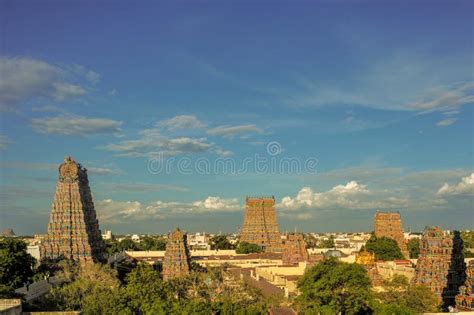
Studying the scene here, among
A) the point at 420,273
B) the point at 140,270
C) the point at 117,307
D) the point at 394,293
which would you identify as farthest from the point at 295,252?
the point at 117,307

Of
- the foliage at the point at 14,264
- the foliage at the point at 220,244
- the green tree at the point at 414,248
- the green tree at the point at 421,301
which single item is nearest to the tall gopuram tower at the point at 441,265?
the green tree at the point at 421,301

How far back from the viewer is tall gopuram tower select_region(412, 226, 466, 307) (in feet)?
174

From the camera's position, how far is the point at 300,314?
4072 centimetres

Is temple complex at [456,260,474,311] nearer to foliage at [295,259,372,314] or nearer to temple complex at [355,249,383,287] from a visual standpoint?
foliage at [295,259,372,314]

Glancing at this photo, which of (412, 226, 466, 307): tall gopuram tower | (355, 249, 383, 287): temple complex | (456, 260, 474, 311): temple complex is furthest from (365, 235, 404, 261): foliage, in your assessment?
(456, 260, 474, 311): temple complex

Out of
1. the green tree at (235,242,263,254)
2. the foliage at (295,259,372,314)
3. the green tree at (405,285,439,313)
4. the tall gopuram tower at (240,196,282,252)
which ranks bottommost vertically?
the green tree at (405,285,439,313)

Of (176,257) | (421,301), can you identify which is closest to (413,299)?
(421,301)

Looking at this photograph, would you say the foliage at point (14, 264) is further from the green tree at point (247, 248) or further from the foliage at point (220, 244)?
the foliage at point (220, 244)

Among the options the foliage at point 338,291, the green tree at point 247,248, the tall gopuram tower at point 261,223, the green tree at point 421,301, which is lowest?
the green tree at point 421,301

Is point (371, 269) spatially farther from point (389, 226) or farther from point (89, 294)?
point (389, 226)

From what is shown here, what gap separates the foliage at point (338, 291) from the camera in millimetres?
40125

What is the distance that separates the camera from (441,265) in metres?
54.9

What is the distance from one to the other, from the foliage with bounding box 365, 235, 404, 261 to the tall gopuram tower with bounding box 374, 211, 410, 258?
878cm

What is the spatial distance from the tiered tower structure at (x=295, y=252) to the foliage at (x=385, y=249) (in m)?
15.6
